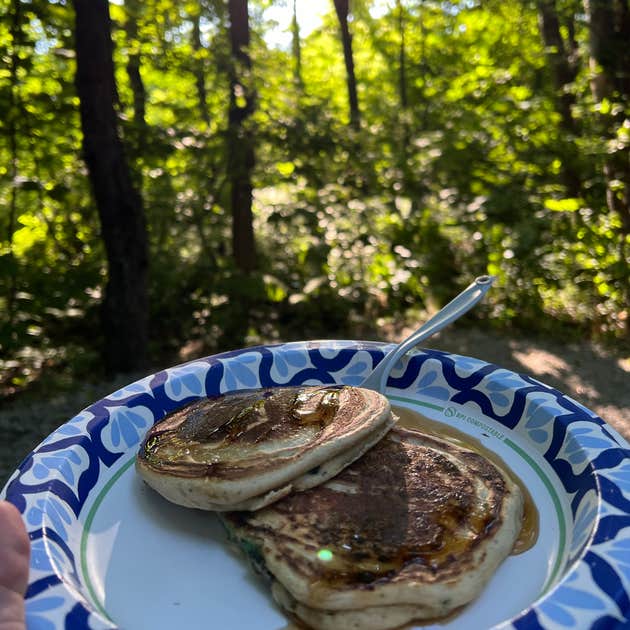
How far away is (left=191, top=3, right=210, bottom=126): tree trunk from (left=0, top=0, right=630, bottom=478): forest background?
0.02 metres

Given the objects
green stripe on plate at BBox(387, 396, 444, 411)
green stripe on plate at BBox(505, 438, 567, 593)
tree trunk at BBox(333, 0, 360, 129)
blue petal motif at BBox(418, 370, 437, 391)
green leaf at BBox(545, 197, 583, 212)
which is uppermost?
tree trunk at BBox(333, 0, 360, 129)

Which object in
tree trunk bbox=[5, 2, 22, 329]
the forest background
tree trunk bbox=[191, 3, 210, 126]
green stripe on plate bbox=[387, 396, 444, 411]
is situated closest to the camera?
green stripe on plate bbox=[387, 396, 444, 411]

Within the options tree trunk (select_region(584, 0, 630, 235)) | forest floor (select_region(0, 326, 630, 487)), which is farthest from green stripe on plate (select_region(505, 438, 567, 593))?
tree trunk (select_region(584, 0, 630, 235))

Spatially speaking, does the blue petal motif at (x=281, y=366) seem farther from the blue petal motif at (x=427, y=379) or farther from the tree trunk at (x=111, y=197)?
the tree trunk at (x=111, y=197)

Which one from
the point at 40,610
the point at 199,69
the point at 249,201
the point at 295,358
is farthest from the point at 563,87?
the point at 40,610

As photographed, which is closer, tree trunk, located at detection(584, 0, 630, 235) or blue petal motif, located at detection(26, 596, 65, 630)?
blue petal motif, located at detection(26, 596, 65, 630)

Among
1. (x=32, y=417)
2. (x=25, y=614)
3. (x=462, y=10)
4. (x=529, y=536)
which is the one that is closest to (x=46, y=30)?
(x=32, y=417)

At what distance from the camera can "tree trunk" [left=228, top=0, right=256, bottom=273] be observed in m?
4.43

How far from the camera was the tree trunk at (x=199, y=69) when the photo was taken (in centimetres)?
443

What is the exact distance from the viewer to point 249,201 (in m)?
4.99

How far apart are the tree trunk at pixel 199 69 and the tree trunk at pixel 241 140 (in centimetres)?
26

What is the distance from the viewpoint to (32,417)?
3.33 meters

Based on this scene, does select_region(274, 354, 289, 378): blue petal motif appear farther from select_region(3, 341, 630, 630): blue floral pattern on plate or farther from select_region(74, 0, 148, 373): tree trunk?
select_region(74, 0, 148, 373): tree trunk

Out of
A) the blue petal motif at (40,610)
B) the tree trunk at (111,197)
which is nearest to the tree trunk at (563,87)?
the tree trunk at (111,197)
